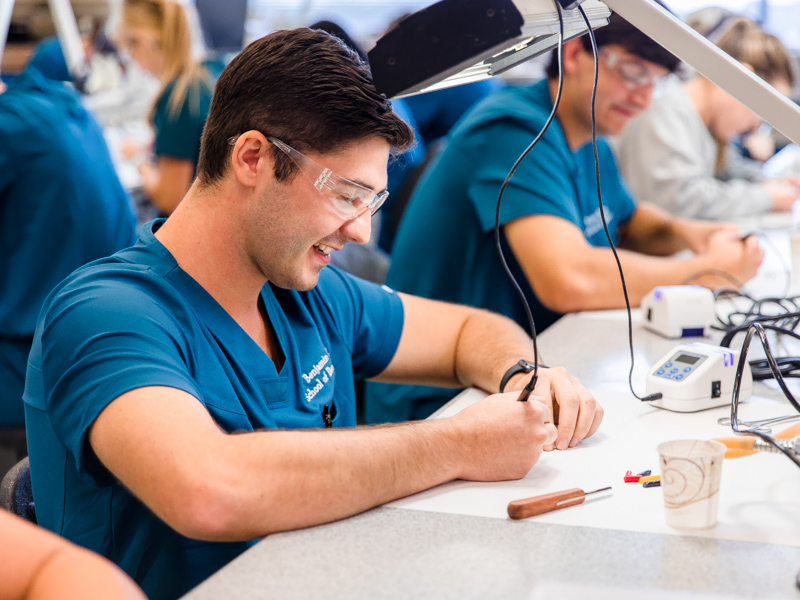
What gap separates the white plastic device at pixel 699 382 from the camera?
1.23m

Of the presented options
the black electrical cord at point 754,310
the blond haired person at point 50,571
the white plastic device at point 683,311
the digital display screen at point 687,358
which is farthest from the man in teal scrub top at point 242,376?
the black electrical cord at point 754,310

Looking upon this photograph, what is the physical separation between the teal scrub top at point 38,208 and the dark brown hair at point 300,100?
1.20 m

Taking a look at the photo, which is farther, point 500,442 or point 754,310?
point 754,310

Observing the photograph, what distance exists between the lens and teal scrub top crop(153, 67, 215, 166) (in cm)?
314

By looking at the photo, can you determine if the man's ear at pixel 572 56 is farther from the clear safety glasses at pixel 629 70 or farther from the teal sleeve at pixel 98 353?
the teal sleeve at pixel 98 353

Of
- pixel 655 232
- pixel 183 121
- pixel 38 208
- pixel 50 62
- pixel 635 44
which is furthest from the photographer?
pixel 183 121

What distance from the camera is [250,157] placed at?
43.1 inches

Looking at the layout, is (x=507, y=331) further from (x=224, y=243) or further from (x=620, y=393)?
(x=224, y=243)

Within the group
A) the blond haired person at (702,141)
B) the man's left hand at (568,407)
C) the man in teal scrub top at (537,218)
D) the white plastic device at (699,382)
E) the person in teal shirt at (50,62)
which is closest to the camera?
the man's left hand at (568,407)

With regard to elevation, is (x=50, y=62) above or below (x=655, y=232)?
above

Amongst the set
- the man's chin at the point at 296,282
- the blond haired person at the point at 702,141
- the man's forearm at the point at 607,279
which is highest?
the man's chin at the point at 296,282

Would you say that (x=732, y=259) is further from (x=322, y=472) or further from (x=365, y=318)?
(x=322, y=472)

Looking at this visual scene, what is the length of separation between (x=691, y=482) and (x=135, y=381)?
60cm

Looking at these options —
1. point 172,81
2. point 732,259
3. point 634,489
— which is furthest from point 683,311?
point 172,81
